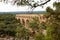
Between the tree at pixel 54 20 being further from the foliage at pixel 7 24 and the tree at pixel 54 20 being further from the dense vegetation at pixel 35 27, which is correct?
the foliage at pixel 7 24

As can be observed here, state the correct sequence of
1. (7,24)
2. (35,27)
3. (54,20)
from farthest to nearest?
(7,24), (35,27), (54,20)

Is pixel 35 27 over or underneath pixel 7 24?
over

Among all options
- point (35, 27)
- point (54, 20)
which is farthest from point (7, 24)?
point (54, 20)

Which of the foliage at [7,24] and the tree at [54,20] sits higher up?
the tree at [54,20]

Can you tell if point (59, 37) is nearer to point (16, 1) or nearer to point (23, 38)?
point (16, 1)

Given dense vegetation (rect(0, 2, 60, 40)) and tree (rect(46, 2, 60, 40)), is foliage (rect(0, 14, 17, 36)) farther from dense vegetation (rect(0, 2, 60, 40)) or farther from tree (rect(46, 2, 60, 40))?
tree (rect(46, 2, 60, 40))

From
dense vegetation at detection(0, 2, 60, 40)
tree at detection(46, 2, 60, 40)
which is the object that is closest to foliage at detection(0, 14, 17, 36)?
dense vegetation at detection(0, 2, 60, 40)

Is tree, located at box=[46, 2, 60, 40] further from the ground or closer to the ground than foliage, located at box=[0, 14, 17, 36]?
further from the ground

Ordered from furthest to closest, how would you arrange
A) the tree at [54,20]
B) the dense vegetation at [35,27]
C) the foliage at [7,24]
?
the foliage at [7,24] < the dense vegetation at [35,27] < the tree at [54,20]

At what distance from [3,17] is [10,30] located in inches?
114

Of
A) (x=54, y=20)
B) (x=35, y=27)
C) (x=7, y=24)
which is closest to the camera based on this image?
(x=54, y=20)

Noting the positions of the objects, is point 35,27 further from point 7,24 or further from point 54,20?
point 54,20

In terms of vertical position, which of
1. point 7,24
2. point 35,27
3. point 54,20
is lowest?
point 7,24

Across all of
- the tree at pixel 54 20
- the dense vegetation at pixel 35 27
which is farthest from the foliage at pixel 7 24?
the tree at pixel 54 20
